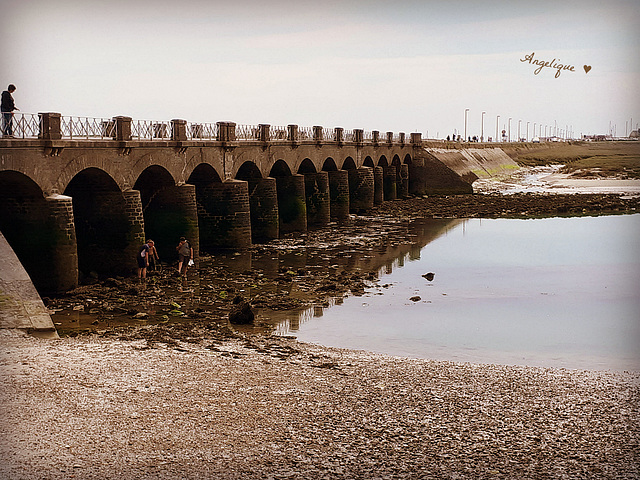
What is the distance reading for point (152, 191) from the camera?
1340 inches

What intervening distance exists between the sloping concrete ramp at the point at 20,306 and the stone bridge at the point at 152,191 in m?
4.92

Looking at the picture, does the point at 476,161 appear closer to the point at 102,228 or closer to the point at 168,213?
the point at 168,213

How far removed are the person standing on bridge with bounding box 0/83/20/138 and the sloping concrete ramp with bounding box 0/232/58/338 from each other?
469cm

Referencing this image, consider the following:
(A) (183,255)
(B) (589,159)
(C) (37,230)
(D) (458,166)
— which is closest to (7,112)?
(C) (37,230)

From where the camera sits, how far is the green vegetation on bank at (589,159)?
294ft

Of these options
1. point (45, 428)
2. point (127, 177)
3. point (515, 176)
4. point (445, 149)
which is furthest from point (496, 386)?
point (515, 176)

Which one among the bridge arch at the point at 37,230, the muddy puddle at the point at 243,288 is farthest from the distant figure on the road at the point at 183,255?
the bridge arch at the point at 37,230

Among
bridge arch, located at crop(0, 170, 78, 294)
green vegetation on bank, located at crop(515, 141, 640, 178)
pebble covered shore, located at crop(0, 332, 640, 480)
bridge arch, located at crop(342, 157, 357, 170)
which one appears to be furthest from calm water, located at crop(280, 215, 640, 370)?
green vegetation on bank, located at crop(515, 141, 640, 178)

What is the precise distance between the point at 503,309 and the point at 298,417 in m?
12.6

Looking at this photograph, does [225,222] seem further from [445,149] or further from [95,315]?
[445,149]

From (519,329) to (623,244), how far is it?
61.5ft

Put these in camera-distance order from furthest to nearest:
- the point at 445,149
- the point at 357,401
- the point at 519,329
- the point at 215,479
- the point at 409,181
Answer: the point at 445,149 < the point at 409,181 < the point at 519,329 < the point at 357,401 < the point at 215,479

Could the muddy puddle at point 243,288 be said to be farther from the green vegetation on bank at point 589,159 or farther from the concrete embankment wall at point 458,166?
the concrete embankment wall at point 458,166

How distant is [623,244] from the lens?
124 ft
